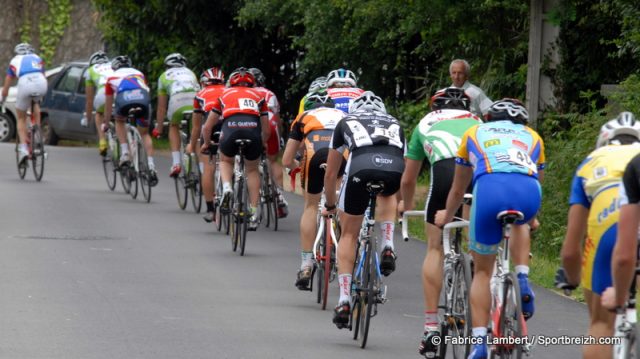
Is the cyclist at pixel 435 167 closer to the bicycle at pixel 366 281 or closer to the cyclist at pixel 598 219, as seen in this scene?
the bicycle at pixel 366 281

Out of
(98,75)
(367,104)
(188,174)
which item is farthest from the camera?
(98,75)

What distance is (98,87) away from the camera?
68.0 ft

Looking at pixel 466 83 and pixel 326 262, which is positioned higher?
pixel 466 83

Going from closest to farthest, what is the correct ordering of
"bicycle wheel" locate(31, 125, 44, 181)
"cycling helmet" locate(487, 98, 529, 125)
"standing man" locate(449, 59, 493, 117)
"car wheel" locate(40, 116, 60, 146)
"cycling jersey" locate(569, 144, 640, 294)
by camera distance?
1. "cycling jersey" locate(569, 144, 640, 294)
2. "cycling helmet" locate(487, 98, 529, 125)
3. "standing man" locate(449, 59, 493, 117)
4. "bicycle wheel" locate(31, 125, 44, 181)
5. "car wheel" locate(40, 116, 60, 146)

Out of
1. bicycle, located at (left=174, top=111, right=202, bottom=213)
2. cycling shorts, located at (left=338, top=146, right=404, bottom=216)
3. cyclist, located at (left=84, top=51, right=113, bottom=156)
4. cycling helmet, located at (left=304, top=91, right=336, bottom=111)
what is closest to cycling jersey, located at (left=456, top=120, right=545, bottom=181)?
cycling shorts, located at (left=338, top=146, right=404, bottom=216)

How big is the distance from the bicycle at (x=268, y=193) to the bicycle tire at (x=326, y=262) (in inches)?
195

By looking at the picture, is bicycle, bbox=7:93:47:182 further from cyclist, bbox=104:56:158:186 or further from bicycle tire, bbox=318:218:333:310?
bicycle tire, bbox=318:218:333:310

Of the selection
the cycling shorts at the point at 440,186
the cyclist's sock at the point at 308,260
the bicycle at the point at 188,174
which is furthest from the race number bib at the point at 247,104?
the cycling shorts at the point at 440,186

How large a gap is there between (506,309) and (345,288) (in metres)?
2.39

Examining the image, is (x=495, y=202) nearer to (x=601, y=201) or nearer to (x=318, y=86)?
(x=601, y=201)

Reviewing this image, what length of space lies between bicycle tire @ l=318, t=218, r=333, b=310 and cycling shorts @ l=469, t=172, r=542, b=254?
3.20 meters

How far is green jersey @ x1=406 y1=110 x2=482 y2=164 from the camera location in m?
9.50

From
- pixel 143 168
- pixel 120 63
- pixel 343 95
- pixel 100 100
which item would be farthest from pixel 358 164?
pixel 100 100

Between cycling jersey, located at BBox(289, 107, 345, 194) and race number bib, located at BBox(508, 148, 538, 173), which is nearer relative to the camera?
race number bib, located at BBox(508, 148, 538, 173)
